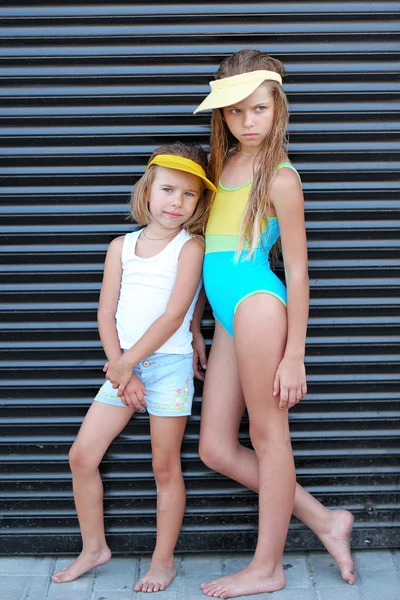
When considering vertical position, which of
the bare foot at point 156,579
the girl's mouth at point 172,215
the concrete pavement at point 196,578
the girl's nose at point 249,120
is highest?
the girl's nose at point 249,120

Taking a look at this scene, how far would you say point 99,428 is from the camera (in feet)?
12.3

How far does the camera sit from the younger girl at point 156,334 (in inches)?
141

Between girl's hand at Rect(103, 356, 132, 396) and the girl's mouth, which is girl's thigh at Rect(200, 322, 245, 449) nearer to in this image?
girl's hand at Rect(103, 356, 132, 396)

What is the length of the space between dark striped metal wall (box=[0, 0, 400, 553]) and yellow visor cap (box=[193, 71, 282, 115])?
46cm

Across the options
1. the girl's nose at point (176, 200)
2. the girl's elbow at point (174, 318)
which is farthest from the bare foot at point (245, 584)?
the girl's nose at point (176, 200)

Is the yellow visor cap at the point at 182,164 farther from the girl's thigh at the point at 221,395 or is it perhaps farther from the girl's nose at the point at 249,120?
the girl's thigh at the point at 221,395

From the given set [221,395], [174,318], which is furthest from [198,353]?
[174,318]

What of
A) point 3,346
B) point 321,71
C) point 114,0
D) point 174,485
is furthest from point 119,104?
point 174,485

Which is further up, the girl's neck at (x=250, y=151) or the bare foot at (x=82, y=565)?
the girl's neck at (x=250, y=151)

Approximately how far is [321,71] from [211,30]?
0.53 metres

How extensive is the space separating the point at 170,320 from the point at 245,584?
46.5 inches

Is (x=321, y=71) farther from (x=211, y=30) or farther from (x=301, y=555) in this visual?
(x=301, y=555)

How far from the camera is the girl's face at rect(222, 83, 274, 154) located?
342 centimetres

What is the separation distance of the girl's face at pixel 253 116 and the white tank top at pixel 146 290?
51 cm
